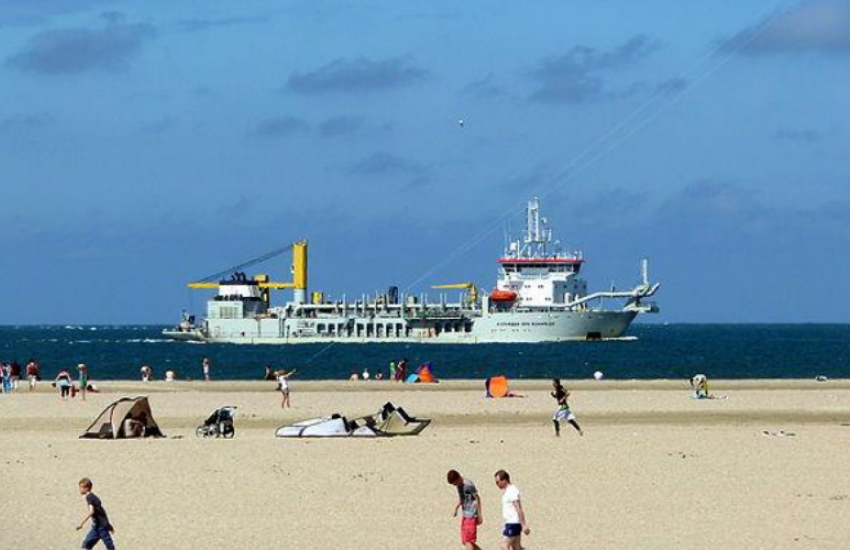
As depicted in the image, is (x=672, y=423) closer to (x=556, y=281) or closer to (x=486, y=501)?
(x=486, y=501)

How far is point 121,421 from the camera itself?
34.4 meters

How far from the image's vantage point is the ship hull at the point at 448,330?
12781cm

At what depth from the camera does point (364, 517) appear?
72.7 feet

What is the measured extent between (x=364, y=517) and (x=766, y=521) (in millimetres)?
5555

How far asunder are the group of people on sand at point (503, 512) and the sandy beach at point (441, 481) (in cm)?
143

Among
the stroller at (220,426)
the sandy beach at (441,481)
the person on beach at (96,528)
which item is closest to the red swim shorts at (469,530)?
the sandy beach at (441,481)

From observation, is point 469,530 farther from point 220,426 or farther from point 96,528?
point 220,426

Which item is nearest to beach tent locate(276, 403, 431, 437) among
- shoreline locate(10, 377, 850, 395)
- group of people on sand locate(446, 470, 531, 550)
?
group of people on sand locate(446, 470, 531, 550)

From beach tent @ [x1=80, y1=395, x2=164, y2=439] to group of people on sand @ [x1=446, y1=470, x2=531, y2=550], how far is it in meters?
16.8

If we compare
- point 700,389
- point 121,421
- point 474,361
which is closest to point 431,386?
point 700,389

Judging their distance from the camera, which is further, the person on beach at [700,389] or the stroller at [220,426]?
the person on beach at [700,389]

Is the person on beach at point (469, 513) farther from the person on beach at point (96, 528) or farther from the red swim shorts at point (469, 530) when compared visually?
the person on beach at point (96, 528)

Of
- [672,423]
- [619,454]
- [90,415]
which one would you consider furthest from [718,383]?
[619,454]

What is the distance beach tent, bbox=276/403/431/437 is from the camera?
1337 inches
